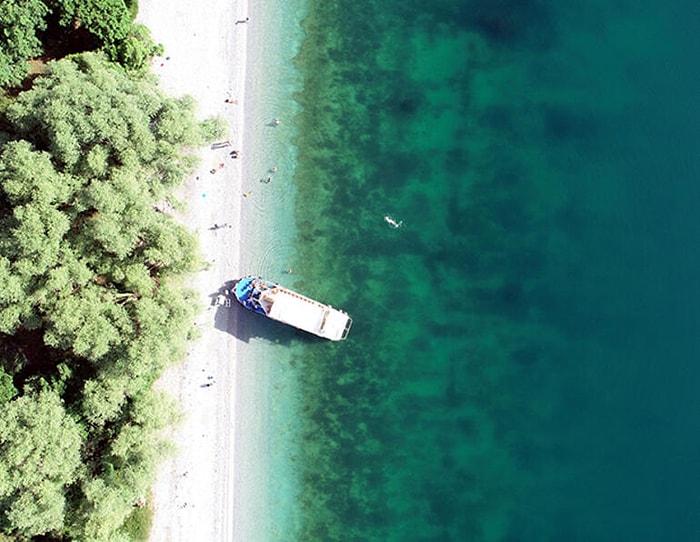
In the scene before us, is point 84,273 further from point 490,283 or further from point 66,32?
point 490,283

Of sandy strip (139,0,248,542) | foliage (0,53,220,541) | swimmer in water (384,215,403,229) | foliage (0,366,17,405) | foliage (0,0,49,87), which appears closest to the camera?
foliage (0,53,220,541)

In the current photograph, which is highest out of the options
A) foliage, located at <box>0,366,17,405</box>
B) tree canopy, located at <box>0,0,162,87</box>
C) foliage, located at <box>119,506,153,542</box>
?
tree canopy, located at <box>0,0,162,87</box>

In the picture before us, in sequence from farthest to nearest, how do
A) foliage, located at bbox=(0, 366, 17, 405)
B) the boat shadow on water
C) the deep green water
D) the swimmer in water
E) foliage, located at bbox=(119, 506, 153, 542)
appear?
the swimmer in water
the deep green water
the boat shadow on water
foliage, located at bbox=(119, 506, 153, 542)
foliage, located at bbox=(0, 366, 17, 405)

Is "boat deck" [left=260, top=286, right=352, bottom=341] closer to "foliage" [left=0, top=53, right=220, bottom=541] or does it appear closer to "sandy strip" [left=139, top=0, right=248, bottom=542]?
"sandy strip" [left=139, top=0, right=248, bottom=542]

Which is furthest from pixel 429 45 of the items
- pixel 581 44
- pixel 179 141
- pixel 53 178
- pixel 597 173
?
pixel 53 178

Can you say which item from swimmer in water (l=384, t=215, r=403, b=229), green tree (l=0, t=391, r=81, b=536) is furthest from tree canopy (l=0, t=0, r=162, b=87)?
green tree (l=0, t=391, r=81, b=536)

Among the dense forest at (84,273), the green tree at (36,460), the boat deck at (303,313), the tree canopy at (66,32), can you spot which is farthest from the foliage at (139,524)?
the tree canopy at (66,32)

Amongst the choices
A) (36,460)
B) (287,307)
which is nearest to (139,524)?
(36,460)

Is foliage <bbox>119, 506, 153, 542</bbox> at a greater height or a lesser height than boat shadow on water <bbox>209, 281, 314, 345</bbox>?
lesser

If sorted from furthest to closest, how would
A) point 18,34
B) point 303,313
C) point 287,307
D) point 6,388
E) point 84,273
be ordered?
1. point 303,313
2. point 287,307
3. point 18,34
4. point 6,388
5. point 84,273
